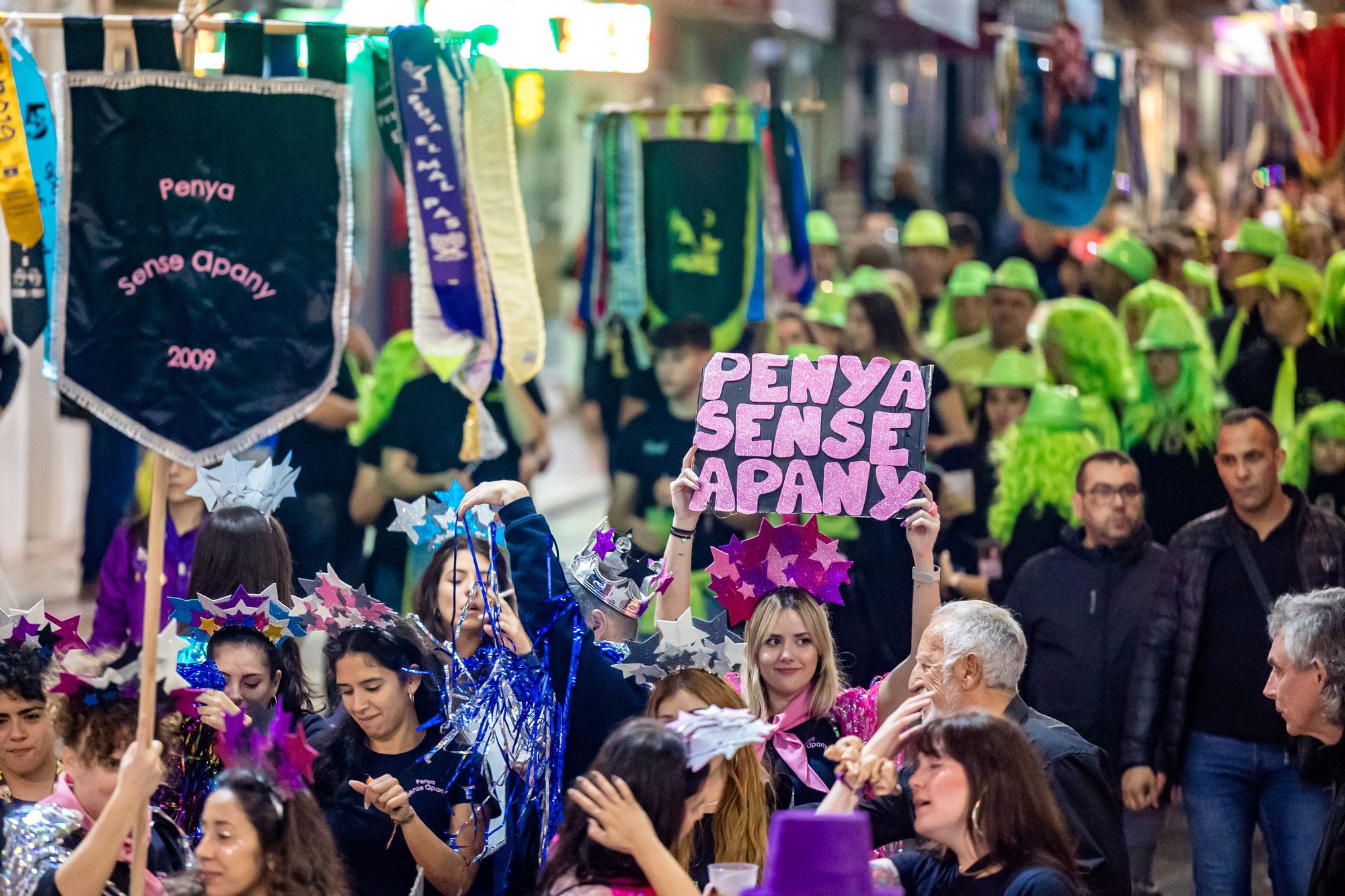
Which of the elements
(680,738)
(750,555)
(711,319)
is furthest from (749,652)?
(711,319)

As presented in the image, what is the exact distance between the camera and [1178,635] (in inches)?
232

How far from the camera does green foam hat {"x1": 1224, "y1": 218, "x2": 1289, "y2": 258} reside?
1041cm

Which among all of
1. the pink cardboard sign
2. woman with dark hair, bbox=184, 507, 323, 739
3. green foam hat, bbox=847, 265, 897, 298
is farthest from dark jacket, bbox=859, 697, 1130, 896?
green foam hat, bbox=847, 265, 897, 298

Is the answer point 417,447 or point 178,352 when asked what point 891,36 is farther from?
point 178,352

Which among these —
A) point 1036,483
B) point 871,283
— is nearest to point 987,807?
point 1036,483

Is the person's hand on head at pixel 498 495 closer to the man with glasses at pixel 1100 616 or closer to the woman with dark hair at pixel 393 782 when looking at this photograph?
the woman with dark hair at pixel 393 782

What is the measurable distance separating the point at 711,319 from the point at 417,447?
1896mm

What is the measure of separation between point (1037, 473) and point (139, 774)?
160 inches

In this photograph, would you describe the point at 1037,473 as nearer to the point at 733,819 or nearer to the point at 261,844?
the point at 733,819

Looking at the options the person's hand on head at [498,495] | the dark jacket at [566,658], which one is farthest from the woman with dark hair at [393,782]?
the person's hand on head at [498,495]

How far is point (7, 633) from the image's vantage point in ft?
15.0

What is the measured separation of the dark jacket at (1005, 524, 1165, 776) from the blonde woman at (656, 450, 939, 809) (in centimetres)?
119

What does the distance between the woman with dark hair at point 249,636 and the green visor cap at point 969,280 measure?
5600 mm

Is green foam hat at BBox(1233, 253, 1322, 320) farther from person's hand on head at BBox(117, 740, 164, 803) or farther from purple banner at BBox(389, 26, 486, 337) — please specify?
person's hand on head at BBox(117, 740, 164, 803)
